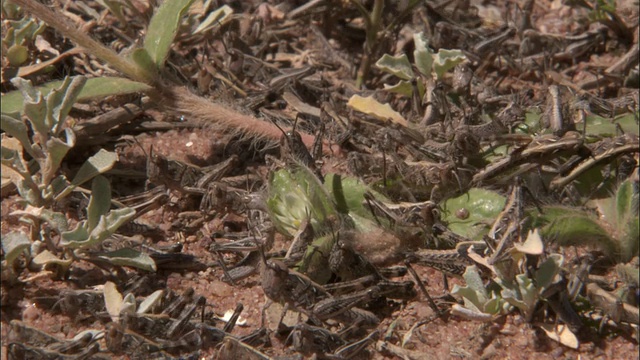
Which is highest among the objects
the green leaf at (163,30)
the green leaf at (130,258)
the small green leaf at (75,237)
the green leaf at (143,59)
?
the green leaf at (163,30)

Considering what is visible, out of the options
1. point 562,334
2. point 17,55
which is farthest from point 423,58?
point 17,55

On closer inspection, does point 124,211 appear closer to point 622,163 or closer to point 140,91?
point 140,91

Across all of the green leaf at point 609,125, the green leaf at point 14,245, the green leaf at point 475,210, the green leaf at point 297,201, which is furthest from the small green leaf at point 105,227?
the green leaf at point 609,125

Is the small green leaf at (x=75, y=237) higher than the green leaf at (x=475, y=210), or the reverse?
the small green leaf at (x=75, y=237)

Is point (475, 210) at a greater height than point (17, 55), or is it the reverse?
point (17, 55)

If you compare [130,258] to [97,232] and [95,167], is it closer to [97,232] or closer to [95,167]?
[97,232]

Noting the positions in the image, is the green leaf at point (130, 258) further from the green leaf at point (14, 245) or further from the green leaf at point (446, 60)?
the green leaf at point (446, 60)
